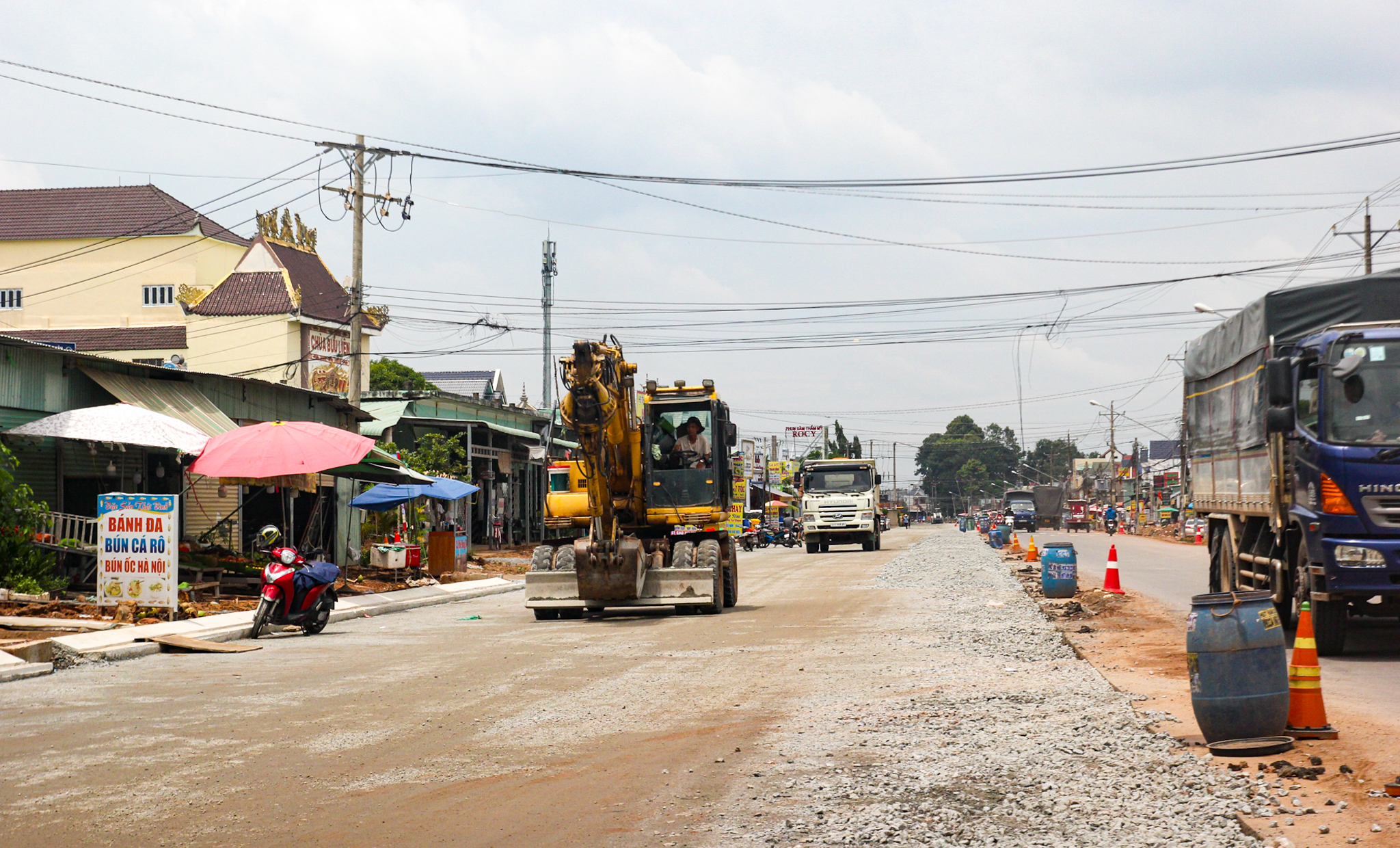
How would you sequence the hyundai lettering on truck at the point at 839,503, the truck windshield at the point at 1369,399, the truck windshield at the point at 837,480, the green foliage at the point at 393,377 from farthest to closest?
1. the green foliage at the point at 393,377
2. the truck windshield at the point at 837,480
3. the hyundai lettering on truck at the point at 839,503
4. the truck windshield at the point at 1369,399

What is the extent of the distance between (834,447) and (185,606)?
119241 mm

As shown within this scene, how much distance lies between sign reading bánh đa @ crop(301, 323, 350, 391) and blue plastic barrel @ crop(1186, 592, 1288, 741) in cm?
5372

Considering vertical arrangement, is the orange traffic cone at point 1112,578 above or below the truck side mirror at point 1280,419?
below

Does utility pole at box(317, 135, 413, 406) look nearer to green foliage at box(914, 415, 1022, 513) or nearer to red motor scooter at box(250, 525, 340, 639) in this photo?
red motor scooter at box(250, 525, 340, 639)

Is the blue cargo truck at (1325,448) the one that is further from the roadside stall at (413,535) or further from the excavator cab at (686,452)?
the roadside stall at (413,535)

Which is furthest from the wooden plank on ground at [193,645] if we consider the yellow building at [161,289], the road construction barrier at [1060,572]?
the yellow building at [161,289]

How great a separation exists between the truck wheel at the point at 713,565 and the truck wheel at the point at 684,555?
0.08 meters

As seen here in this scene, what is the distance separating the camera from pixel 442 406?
5028cm

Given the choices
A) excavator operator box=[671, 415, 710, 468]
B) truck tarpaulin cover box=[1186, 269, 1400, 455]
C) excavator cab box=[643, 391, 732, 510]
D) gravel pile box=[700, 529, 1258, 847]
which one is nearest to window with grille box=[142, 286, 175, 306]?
excavator cab box=[643, 391, 732, 510]

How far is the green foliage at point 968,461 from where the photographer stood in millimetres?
186000

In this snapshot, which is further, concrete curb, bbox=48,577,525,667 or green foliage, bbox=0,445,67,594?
green foliage, bbox=0,445,67,594

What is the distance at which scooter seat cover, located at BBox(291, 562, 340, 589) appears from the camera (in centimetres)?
1798

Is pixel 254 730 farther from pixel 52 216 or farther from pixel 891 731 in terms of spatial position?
pixel 52 216

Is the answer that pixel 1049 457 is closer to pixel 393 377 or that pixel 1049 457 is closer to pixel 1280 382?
pixel 393 377
